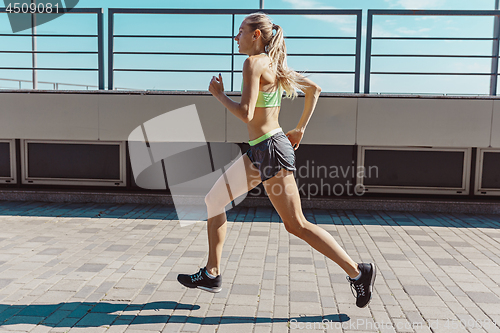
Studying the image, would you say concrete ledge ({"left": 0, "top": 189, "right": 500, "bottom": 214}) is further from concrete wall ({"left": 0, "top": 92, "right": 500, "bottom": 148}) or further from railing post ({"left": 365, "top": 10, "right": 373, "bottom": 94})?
railing post ({"left": 365, "top": 10, "right": 373, "bottom": 94})

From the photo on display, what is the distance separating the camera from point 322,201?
751 cm

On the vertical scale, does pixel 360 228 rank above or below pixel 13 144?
below

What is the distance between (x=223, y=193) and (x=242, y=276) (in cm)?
118

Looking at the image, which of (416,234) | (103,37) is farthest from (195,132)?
(416,234)

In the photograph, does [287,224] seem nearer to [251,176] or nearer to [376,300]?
[251,176]

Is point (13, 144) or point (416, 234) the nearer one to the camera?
point (416, 234)

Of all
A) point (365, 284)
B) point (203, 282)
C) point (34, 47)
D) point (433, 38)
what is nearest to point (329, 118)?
point (433, 38)

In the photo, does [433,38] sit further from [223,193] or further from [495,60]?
[223,193]

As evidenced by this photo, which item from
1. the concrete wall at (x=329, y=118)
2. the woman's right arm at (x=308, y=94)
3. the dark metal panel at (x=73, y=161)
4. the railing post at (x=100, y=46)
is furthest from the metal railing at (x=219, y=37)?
the woman's right arm at (x=308, y=94)

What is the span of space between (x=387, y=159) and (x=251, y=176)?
4920 millimetres

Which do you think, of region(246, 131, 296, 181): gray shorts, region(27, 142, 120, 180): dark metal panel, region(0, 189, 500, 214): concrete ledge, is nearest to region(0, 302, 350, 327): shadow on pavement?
region(246, 131, 296, 181): gray shorts

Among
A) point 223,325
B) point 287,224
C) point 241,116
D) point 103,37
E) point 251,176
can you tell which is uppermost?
point 103,37

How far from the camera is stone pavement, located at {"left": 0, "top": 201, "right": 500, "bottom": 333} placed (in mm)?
3143

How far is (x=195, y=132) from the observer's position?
7.29m
